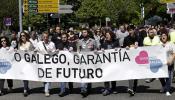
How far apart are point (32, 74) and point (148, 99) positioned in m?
3.42

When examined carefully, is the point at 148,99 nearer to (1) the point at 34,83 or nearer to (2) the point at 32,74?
(2) the point at 32,74

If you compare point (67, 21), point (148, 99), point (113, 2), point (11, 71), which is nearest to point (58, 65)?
point (11, 71)

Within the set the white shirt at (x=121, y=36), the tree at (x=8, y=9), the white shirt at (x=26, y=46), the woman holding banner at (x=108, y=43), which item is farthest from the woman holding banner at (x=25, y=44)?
the tree at (x=8, y=9)

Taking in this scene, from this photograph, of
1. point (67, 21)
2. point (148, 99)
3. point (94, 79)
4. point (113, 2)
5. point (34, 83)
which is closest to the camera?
point (148, 99)

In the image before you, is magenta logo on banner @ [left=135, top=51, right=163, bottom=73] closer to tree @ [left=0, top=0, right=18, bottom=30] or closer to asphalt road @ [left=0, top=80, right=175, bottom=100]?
asphalt road @ [left=0, top=80, right=175, bottom=100]

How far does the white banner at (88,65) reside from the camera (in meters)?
14.3

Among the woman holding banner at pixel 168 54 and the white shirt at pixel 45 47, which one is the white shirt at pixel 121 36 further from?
the woman holding banner at pixel 168 54

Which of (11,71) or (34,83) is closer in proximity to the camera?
(11,71)

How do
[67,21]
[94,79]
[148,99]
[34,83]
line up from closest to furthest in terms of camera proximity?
1. [148,99]
2. [94,79]
3. [34,83]
4. [67,21]

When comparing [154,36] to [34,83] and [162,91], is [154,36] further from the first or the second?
[34,83]

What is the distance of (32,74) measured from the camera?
1478 centimetres

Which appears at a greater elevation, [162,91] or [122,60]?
[122,60]

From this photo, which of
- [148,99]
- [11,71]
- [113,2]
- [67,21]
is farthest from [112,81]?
[67,21]

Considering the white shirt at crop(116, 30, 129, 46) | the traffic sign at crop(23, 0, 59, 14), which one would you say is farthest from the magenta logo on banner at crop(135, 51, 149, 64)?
the traffic sign at crop(23, 0, 59, 14)
